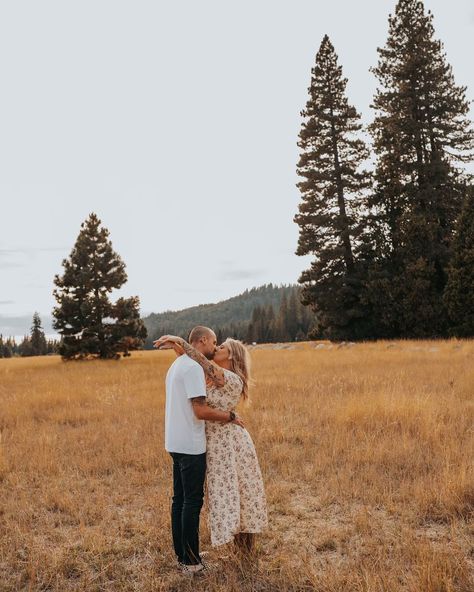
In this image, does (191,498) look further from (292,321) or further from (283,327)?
(292,321)

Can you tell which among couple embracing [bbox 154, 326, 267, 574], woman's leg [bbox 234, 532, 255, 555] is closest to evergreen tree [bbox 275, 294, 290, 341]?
woman's leg [bbox 234, 532, 255, 555]

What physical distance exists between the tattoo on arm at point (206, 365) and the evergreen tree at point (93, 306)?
24294mm

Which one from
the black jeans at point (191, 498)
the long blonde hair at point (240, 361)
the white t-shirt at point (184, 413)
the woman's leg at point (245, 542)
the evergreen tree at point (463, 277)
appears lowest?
the woman's leg at point (245, 542)

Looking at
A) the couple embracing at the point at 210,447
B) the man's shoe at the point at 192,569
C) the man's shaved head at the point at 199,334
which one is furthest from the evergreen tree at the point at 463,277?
the man's shoe at the point at 192,569

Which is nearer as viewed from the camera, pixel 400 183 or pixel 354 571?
pixel 354 571

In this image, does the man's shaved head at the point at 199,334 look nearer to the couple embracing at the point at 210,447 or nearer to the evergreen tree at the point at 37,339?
the couple embracing at the point at 210,447

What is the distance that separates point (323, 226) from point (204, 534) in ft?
81.1

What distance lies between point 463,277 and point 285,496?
19934 millimetres

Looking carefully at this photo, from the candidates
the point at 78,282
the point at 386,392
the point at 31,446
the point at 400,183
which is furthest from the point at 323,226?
the point at 31,446

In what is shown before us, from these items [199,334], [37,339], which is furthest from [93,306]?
[37,339]

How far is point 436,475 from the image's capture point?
17.8 ft

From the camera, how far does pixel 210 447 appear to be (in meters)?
3.96

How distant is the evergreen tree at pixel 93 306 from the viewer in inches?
1071

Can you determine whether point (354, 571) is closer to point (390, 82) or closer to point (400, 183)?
point (400, 183)
